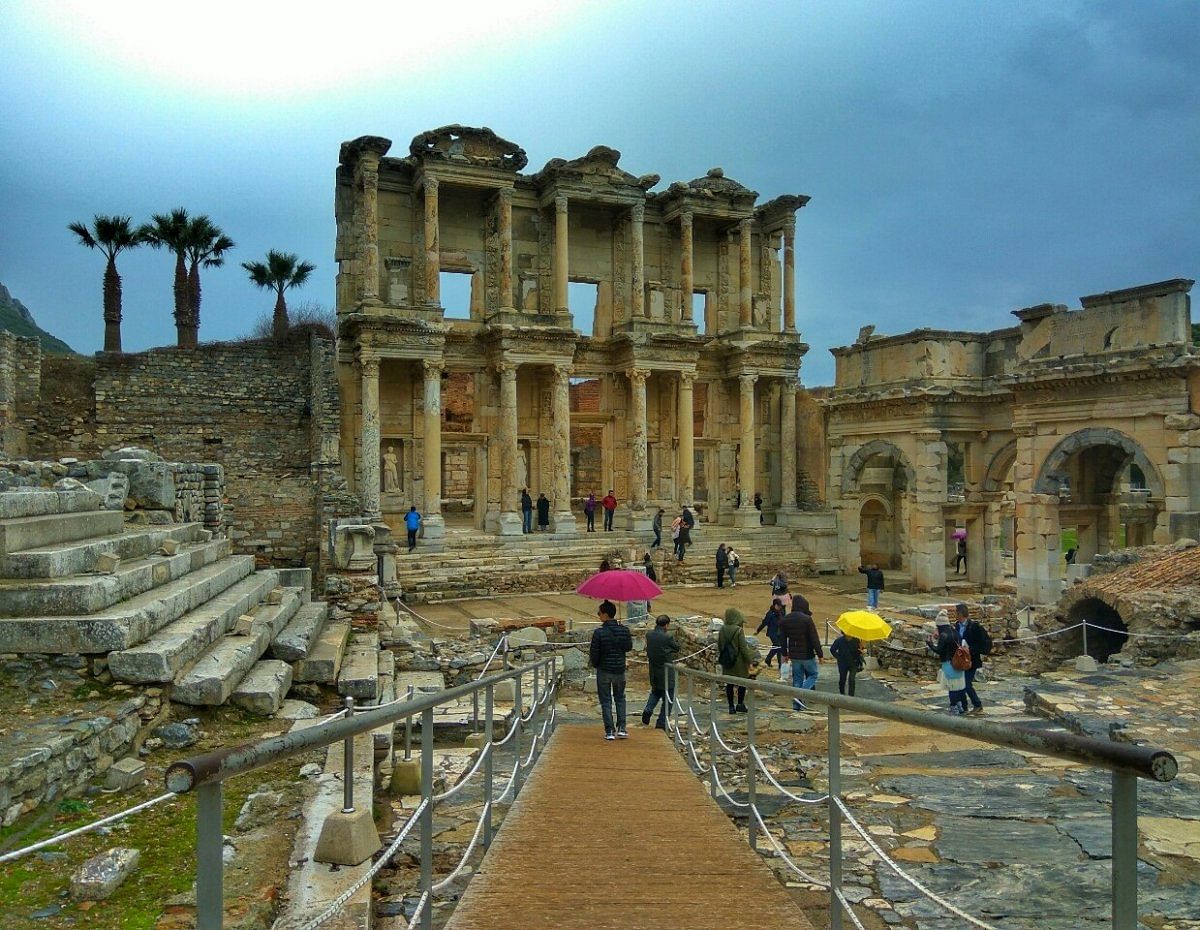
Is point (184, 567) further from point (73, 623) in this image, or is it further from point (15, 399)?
point (15, 399)

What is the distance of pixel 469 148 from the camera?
1135 inches

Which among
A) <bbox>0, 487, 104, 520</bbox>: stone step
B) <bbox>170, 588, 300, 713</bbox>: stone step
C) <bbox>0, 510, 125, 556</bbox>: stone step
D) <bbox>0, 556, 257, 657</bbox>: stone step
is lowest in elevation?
<bbox>170, 588, 300, 713</bbox>: stone step

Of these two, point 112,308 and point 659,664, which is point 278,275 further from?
point 659,664

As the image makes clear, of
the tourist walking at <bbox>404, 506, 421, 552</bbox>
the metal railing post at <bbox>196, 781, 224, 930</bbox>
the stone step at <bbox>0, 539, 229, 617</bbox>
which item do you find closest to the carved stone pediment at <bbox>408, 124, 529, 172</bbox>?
the tourist walking at <bbox>404, 506, 421, 552</bbox>

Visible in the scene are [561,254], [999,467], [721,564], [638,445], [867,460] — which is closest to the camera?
[721,564]

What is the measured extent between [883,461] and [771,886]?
3004 cm

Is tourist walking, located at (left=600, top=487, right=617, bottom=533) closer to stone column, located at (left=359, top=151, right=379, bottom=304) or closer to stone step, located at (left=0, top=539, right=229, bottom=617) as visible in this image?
stone column, located at (left=359, top=151, right=379, bottom=304)

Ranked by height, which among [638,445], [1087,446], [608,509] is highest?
[638,445]

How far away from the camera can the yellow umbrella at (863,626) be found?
38.8ft

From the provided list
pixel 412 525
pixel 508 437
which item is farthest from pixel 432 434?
pixel 412 525

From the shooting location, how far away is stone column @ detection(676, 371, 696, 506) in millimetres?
31219

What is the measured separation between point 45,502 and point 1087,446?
841 inches

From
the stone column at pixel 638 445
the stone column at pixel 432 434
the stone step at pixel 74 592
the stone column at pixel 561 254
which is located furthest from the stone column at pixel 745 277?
the stone step at pixel 74 592

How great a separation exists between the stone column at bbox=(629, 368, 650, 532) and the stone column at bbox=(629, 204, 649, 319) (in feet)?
1.27
